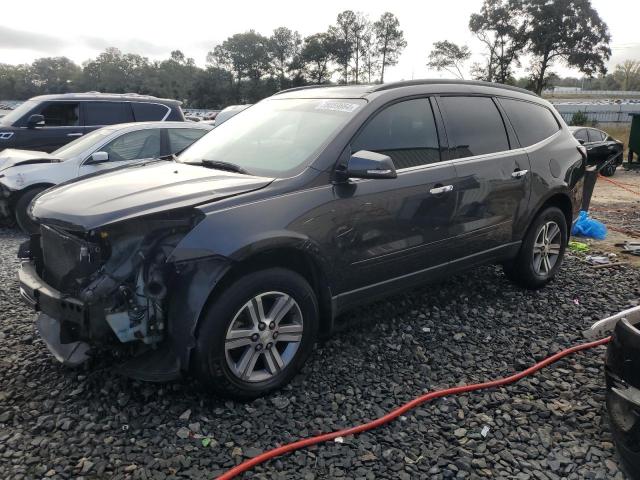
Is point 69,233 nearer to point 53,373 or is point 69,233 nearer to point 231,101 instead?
point 53,373

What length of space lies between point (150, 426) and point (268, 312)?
34.6 inches

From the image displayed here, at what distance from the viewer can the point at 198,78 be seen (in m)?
67.1

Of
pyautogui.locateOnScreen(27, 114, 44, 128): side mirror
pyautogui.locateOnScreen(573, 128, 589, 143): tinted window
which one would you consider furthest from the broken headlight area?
pyautogui.locateOnScreen(573, 128, 589, 143): tinted window

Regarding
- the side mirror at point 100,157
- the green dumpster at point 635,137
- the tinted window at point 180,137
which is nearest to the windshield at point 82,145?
the side mirror at point 100,157

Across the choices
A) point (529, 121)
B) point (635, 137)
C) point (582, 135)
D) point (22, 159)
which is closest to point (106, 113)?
point (22, 159)

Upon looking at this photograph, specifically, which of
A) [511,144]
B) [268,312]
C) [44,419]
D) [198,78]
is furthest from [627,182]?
[198,78]

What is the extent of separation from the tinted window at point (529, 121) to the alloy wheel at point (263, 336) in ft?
9.22

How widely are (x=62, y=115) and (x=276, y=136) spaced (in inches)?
289

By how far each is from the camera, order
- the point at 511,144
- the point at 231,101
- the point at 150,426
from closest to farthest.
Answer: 1. the point at 150,426
2. the point at 511,144
3. the point at 231,101

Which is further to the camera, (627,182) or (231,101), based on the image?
(231,101)

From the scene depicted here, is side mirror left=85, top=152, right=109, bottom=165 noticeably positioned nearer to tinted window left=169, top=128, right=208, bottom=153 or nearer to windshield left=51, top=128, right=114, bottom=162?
windshield left=51, top=128, right=114, bottom=162

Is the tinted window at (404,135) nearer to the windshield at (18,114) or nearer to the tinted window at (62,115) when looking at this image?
the tinted window at (62,115)

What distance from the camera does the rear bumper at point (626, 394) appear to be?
2.10 meters

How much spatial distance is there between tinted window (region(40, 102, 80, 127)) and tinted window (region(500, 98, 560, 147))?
25.8ft
